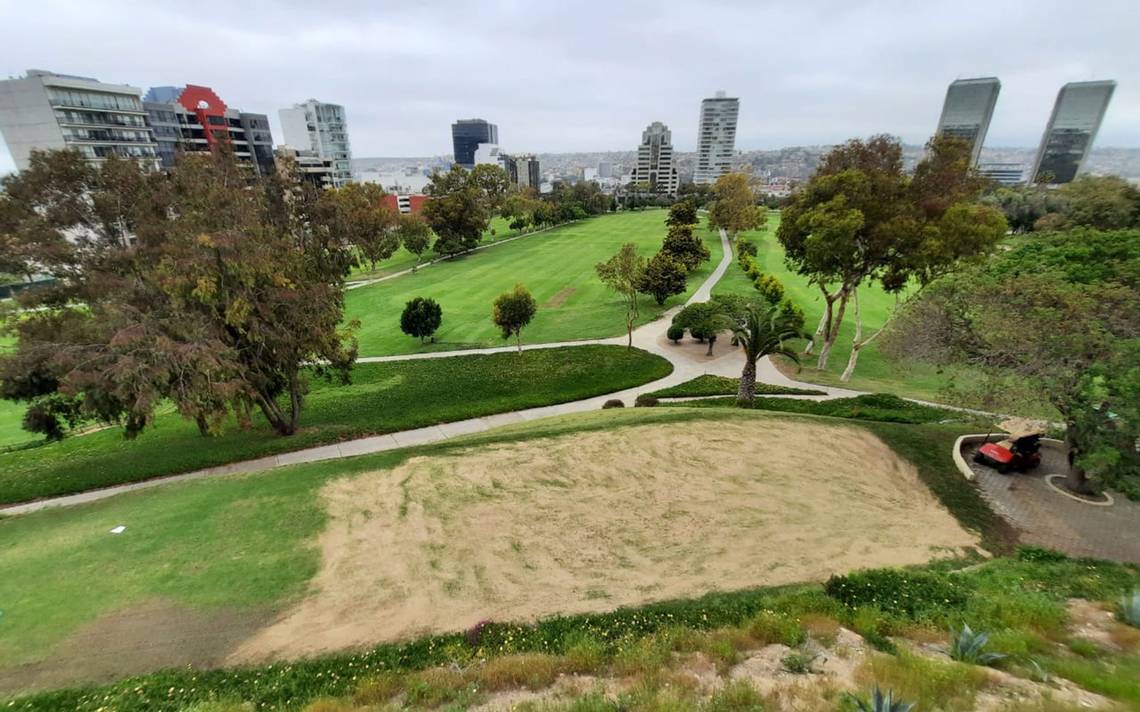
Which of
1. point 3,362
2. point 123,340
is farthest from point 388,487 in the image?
point 3,362

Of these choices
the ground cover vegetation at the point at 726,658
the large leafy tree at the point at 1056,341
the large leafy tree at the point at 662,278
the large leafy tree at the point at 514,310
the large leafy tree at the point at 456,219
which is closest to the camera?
the ground cover vegetation at the point at 726,658

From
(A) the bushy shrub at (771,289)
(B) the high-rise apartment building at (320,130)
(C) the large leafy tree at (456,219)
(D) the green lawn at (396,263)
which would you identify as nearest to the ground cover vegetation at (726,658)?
(A) the bushy shrub at (771,289)

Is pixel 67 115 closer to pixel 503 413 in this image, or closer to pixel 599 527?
pixel 503 413

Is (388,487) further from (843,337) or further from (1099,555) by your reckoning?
(843,337)

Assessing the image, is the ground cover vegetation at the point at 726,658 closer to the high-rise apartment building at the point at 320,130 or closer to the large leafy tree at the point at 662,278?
the large leafy tree at the point at 662,278

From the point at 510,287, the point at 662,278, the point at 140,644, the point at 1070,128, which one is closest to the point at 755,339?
the point at 662,278

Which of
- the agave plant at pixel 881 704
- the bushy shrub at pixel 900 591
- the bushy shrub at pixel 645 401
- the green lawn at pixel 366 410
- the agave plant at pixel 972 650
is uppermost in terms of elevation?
the agave plant at pixel 881 704
